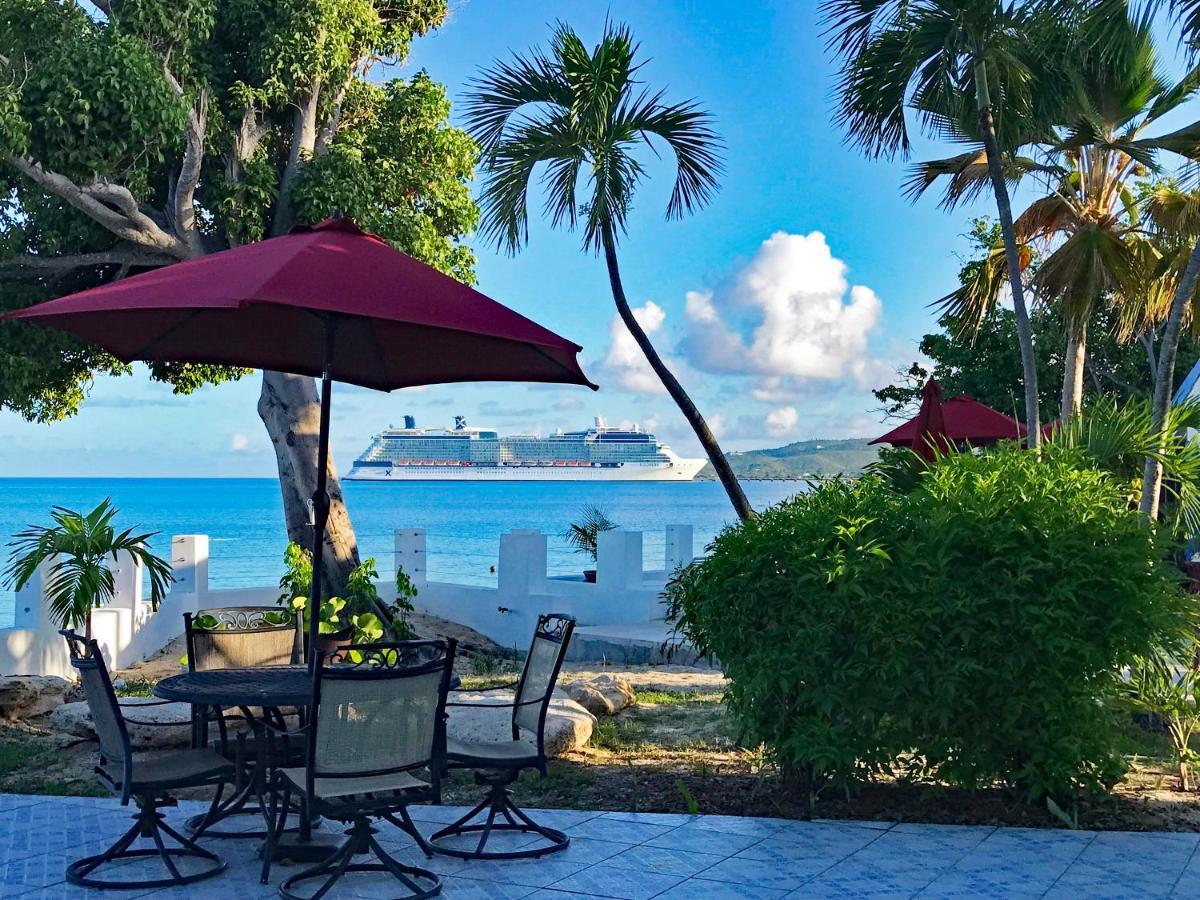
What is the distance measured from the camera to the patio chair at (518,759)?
4.73 meters

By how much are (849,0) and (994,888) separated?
21.5ft

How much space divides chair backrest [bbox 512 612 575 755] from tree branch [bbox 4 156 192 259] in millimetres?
7757

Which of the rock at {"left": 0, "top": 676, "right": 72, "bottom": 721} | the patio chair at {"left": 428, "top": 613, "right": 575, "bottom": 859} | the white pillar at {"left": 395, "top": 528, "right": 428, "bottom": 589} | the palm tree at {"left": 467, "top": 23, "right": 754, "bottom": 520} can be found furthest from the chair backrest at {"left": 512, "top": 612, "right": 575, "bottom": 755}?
the white pillar at {"left": 395, "top": 528, "right": 428, "bottom": 589}

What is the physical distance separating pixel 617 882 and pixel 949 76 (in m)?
6.70

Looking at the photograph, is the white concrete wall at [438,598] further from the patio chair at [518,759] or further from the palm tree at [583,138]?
the patio chair at [518,759]

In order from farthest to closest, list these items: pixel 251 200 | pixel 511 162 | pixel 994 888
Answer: pixel 251 200 < pixel 511 162 < pixel 994 888

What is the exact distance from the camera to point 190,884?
14.3 feet

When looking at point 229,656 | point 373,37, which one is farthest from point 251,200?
point 229,656

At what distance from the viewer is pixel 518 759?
4.80m

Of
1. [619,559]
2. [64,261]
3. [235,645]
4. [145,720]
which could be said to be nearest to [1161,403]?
[235,645]

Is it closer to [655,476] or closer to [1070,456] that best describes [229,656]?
[1070,456]

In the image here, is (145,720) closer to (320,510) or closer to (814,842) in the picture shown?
(320,510)

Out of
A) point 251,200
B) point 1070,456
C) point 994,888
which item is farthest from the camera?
point 251,200

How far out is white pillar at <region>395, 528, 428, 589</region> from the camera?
1391cm
